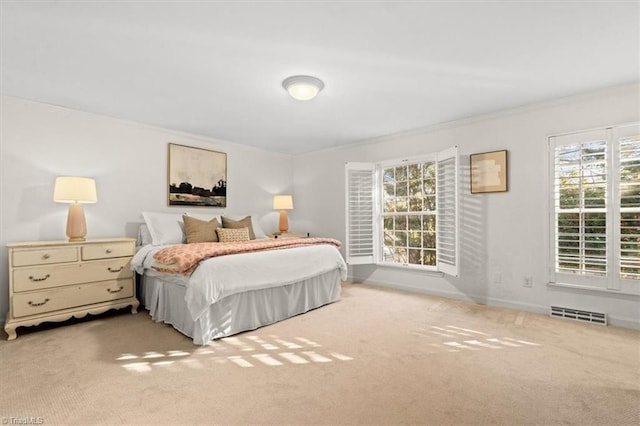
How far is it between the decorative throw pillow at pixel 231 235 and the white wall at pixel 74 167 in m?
0.89

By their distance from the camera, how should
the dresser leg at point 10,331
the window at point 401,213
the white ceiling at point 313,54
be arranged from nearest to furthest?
the white ceiling at point 313,54, the dresser leg at point 10,331, the window at point 401,213

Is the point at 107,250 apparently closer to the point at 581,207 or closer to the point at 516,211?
the point at 516,211

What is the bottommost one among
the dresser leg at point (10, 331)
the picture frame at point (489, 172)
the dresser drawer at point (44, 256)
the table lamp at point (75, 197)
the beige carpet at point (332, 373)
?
the beige carpet at point (332, 373)

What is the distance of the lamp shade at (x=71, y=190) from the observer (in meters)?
3.13

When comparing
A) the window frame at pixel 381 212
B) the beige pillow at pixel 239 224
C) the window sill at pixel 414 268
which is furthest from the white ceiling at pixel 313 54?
the window sill at pixel 414 268

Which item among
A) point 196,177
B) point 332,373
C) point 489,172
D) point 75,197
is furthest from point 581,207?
point 75,197

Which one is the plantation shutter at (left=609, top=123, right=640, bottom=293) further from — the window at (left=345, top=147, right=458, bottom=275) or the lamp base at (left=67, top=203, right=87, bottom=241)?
the lamp base at (left=67, top=203, right=87, bottom=241)

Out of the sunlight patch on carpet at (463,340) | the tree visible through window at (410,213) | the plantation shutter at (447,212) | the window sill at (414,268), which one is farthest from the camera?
the tree visible through window at (410,213)

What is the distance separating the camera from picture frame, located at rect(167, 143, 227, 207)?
4.34 meters

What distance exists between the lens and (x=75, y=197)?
315 cm

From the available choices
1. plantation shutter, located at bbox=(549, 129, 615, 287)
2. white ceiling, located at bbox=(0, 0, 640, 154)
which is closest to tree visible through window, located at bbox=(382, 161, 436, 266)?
white ceiling, located at bbox=(0, 0, 640, 154)

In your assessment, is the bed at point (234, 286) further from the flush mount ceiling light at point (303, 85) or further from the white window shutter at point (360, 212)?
the flush mount ceiling light at point (303, 85)

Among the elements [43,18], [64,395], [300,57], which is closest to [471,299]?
[300,57]

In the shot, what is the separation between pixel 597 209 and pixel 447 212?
143 centimetres
